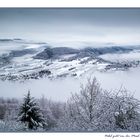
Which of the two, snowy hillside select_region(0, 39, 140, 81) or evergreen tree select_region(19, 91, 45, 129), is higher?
snowy hillside select_region(0, 39, 140, 81)

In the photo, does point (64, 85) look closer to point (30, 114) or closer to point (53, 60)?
point (53, 60)

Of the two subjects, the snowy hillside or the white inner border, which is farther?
the snowy hillside

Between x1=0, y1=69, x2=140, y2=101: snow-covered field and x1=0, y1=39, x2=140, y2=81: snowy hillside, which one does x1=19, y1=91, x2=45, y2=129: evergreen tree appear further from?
x1=0, y1=39, x2=140, y2=81: snowy hillside

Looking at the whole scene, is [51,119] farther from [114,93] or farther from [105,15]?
[105,15]

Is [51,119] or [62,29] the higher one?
[62,29]

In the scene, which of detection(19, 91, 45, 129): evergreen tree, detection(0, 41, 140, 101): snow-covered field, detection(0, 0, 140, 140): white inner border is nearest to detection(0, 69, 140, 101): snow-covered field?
detection(0, 41, 140, 101): snow-covered field
